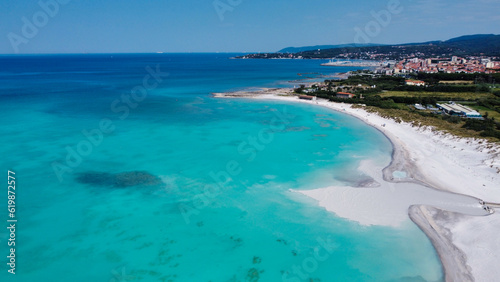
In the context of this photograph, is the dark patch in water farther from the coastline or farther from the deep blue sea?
the coastline

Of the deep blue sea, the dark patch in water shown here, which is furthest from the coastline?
the dark patch in water

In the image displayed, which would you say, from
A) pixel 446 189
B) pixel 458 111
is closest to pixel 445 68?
pixel 458 111

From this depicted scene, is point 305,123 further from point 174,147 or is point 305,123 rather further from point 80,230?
point 80,230

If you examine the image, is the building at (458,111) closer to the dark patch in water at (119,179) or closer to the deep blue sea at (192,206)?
the deep blue sea at (192,206)

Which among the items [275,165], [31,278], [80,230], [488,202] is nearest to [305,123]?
[275,165]

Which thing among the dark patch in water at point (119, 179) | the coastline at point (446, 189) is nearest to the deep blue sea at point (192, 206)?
the dark patch in water at point (119, 179)

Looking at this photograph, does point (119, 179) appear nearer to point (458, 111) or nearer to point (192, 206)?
point (192, 206)
